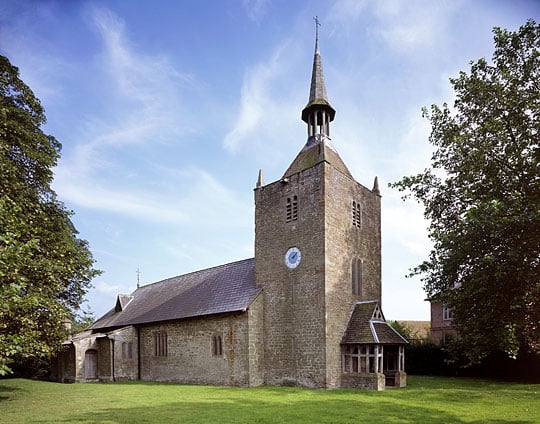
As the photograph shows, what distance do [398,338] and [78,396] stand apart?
16541mm

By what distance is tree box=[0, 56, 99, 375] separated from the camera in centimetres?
1706

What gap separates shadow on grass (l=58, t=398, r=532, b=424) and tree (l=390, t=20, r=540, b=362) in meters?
3.39

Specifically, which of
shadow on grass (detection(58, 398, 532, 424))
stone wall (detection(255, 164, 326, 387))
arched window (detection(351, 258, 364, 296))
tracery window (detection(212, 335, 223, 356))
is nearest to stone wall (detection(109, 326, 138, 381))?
tracery window (detection(212, 335, 223, 356))

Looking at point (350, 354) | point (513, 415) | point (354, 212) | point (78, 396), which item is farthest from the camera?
point (354, 212)

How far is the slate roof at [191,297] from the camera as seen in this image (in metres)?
26.0

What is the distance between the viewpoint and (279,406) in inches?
621

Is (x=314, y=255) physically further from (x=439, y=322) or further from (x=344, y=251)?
(x=439, y=322)

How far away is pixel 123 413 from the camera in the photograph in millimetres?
14305

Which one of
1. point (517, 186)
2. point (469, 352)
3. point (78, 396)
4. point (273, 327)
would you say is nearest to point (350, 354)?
point (273, 327)

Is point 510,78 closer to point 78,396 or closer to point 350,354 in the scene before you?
point 350,354

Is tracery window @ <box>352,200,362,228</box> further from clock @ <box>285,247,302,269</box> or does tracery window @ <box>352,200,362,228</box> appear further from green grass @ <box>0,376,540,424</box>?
green grass @ <box>0,376,540,424</box>

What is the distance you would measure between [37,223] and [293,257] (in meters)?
13.3

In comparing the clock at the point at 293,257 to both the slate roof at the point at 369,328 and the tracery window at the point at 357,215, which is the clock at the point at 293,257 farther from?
the slate roof at the point at 369,328

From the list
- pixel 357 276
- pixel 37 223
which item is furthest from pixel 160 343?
pixel 357 276
